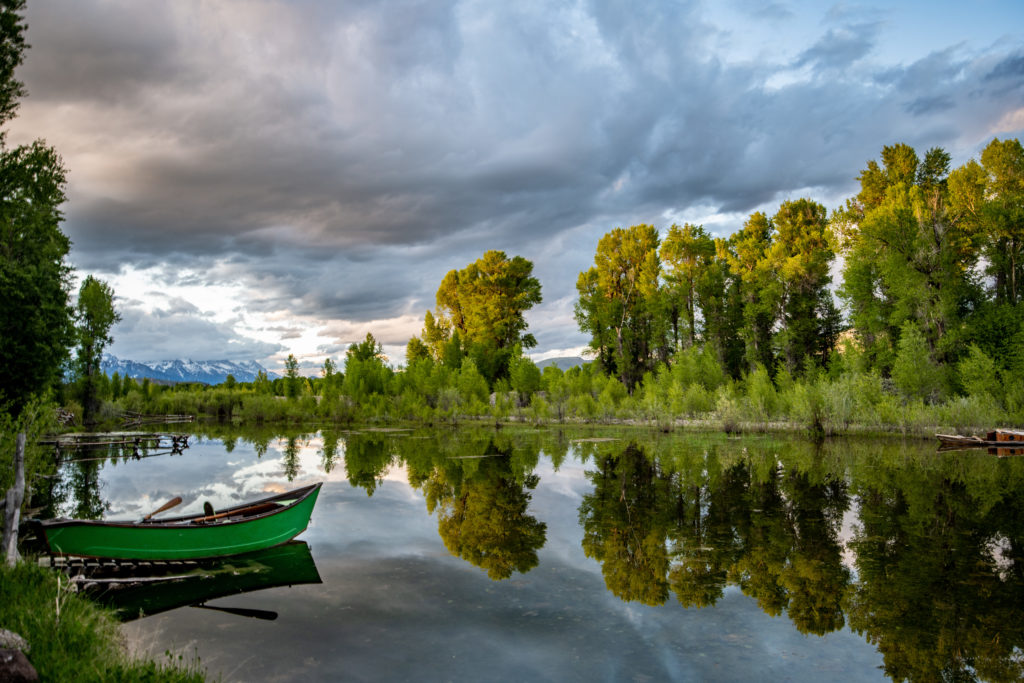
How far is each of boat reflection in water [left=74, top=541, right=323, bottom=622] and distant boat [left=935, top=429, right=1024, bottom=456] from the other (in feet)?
74.7

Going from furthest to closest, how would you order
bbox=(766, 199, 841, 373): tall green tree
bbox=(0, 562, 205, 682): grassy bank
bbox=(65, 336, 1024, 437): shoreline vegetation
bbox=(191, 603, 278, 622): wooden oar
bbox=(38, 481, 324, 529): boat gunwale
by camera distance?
1. bbox=(766, 199, 841, 373): tall green tree
2. bbox=(65, 336, 1024, 437): shoreline vegetation
3. bbox=(38, 481, 324, 529): boat gunwale
4. bbox=(191, 603, 278, 622): wooden oar
5. bbox=(0, 562, 205, 682): grassy bank

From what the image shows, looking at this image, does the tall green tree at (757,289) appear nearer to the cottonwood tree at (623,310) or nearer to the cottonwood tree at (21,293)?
the cottonwood tree at (623,310)

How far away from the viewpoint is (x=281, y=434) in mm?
37750

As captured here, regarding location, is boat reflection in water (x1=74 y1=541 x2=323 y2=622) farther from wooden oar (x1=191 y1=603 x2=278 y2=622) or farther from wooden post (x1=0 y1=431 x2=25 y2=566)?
wooden post (x1=0 y1=431 x2=25 y2=566)

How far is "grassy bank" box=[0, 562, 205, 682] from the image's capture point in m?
5.02

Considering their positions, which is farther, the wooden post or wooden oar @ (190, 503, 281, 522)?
wooden oar @ (190, 503, 281, 522)

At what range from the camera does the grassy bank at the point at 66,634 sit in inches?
198

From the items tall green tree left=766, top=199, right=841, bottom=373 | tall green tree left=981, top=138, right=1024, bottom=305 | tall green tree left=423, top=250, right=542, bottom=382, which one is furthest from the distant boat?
tall green tree left=423, top=250, right=542, bottom=382

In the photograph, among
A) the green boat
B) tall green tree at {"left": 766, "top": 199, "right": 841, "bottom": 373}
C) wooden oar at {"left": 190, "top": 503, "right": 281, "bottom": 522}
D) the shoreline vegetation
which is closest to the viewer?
the green boat

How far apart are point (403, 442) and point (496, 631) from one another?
24.3 meters

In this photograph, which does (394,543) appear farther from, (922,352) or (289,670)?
(922,352)

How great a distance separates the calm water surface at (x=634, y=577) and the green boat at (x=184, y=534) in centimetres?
101

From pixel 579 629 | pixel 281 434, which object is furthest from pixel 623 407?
pixel 579 629

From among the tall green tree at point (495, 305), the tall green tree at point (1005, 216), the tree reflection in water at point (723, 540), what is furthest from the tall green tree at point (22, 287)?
the tall green tree at point (1005, 216)
